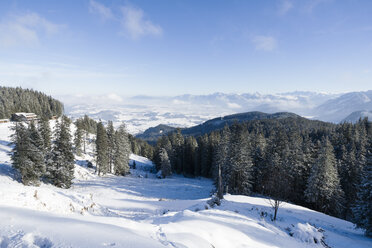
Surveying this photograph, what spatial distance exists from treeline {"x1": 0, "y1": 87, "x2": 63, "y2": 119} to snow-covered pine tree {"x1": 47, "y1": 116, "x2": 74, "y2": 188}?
5614cm

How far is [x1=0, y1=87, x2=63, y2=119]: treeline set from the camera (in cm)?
7562

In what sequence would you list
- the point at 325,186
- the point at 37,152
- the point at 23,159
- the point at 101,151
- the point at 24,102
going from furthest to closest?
the point at 24,102 → the point at 101,151 → the point at 325,186 → the point at 37,152 → the point at 23,159

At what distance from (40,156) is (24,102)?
8650cm

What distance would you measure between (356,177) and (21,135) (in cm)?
5273

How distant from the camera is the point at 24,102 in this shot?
84688 millimetres

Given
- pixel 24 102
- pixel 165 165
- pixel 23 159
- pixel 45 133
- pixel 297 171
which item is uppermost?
pixel 24 102

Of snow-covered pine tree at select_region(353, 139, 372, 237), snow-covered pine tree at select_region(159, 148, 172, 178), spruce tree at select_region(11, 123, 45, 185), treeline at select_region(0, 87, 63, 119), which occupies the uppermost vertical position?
treeline at select_region(0, 87, 63, 119)

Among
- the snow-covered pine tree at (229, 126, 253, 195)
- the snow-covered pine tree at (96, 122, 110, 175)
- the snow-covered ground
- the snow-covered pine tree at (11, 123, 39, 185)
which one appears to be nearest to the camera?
the snow-covered ground

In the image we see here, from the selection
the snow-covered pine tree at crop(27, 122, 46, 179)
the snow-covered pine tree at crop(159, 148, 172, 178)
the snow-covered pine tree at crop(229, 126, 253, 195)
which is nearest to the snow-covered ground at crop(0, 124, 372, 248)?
the snow-covered pine tree at crop(27, 122, 46, 179)

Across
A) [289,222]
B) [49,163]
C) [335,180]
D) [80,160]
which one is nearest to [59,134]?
[49,163]

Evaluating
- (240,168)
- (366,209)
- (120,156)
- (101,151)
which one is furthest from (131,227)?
(120,156)

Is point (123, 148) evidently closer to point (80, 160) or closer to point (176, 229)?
point (80, 160)

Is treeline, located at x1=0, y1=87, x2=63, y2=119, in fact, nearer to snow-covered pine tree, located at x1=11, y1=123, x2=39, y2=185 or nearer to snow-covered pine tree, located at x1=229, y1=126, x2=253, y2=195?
snow-covered pine tree, located at x1=11, y1=123, x2=39, y2=185

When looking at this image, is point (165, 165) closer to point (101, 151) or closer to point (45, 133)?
point (101, 151)
